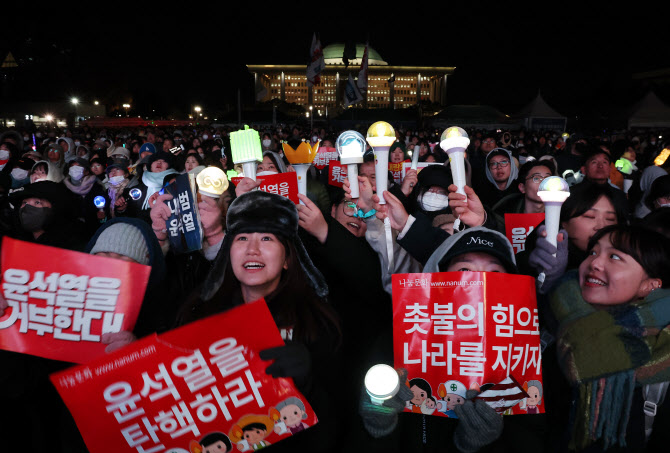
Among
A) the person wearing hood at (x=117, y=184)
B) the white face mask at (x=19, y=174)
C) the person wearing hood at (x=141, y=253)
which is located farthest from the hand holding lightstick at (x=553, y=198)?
the white face mask at (x=19, y=174)

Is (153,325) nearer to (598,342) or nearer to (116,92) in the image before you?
(598,342)

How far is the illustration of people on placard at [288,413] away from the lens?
159cm

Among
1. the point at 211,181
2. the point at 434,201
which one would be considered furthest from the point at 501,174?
the point at 211,181

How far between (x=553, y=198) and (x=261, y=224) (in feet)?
4.24

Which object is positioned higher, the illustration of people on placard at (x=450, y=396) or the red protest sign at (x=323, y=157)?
the red protest sign at (x=323, y=157)

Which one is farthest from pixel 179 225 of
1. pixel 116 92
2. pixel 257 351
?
pixel 116 92

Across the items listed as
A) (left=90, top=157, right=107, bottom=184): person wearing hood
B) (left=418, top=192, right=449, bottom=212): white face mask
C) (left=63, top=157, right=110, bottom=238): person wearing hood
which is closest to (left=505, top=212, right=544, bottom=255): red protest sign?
(left=418, top=192, right=449, bottom=212): white face mask

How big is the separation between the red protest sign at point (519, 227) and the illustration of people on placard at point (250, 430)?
2079mm

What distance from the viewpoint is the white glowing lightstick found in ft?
4.56

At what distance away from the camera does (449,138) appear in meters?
1.97

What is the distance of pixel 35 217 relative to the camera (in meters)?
3.05

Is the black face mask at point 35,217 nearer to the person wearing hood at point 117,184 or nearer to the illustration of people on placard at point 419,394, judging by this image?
the person wearing hood at point 117,184

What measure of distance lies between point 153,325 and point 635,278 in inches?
82.8

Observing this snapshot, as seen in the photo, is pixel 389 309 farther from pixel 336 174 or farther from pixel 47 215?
pixel 336 174
